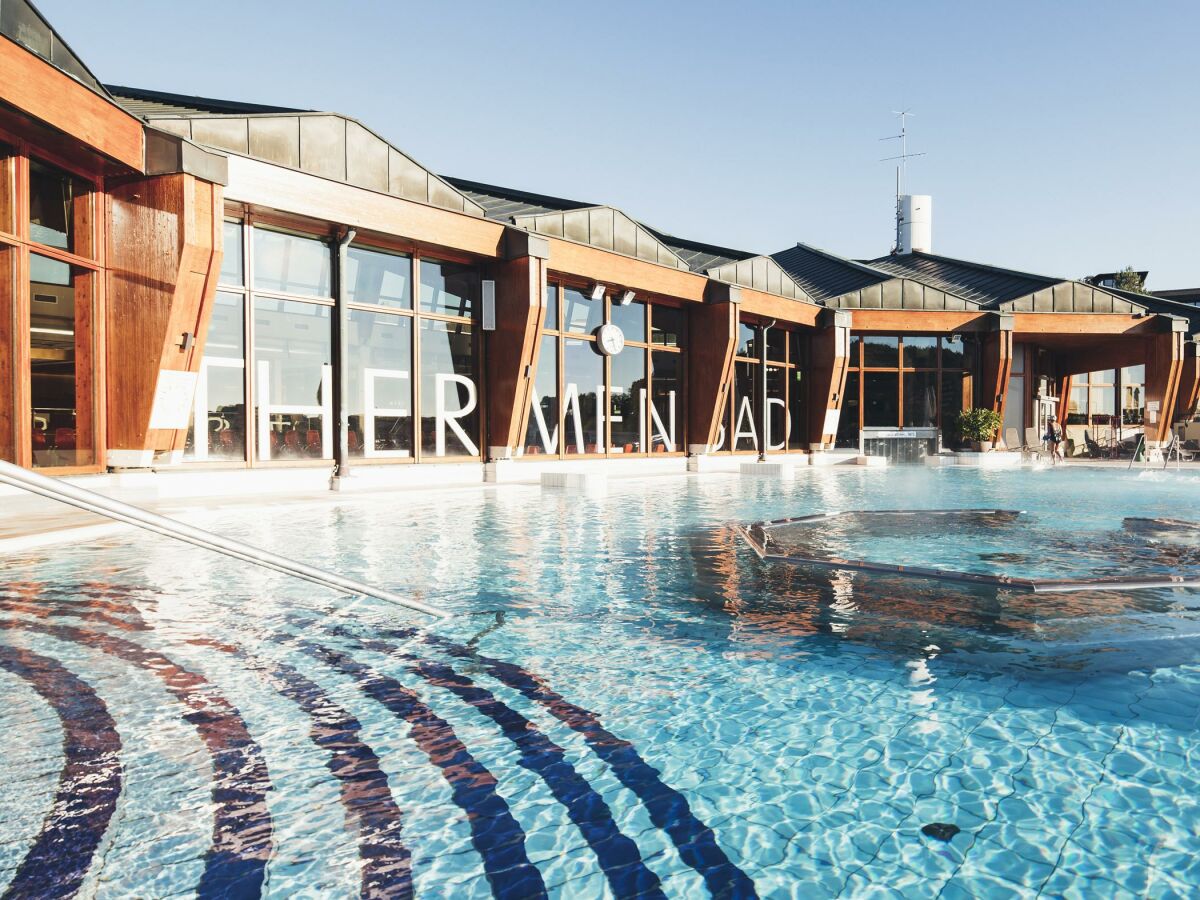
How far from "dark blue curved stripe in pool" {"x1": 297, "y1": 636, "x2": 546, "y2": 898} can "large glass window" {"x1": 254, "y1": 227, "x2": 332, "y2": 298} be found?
10935 millimetres

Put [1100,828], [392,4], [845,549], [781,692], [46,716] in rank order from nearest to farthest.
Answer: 1. [1100,828]
2. [46,716]
3. [781,692]
4. [845,549]
5. [392,4]

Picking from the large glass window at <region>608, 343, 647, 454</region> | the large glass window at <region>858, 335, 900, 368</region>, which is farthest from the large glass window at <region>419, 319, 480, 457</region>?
the large glass window at <region>858, 335, 900, 368</region>

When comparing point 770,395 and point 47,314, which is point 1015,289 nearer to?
point 770,395

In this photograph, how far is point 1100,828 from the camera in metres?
2.54

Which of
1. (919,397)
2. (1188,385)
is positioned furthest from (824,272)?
(1188,385)

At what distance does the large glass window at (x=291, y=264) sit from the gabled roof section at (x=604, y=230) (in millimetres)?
4131

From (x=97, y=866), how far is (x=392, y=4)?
47.7ft

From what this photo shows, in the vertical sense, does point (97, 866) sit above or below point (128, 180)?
below

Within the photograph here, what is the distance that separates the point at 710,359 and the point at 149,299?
1367 centimetres

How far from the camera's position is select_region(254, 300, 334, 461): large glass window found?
1313 cm

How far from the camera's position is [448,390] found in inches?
623

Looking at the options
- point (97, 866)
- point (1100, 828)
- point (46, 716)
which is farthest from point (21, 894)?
point (1100, 828)

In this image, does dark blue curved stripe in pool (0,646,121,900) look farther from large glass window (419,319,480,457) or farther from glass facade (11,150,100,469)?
large glass window (419,319,480,457)

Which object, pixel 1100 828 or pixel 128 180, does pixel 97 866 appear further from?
pixel 128 180
